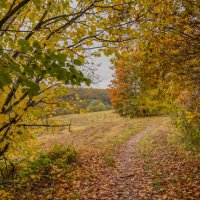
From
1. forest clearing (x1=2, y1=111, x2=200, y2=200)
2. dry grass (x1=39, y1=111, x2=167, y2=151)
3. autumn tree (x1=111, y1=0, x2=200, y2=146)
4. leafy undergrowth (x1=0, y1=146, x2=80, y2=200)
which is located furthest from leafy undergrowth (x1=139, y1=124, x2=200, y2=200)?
dry grass (x1=39, y1=111, x2=167, y2=151)

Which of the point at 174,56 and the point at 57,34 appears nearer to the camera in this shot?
the point at 57,34

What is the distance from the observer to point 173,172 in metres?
10.5

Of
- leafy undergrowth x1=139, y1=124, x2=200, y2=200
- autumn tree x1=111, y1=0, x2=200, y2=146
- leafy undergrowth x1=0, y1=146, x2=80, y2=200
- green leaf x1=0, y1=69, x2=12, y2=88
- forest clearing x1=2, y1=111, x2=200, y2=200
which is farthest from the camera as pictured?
leafy undergrowth x1=0, y1=146, x2=80, y2=200

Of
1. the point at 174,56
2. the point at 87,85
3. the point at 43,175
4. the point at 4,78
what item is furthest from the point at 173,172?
the point at 4,78

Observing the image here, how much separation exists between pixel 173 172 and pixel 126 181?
1848mm

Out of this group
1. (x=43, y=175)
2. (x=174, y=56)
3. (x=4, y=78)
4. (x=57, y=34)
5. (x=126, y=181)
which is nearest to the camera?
(x=4, y=78)

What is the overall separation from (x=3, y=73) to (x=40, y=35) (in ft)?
13.4

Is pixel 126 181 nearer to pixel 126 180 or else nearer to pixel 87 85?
pixel 126 180

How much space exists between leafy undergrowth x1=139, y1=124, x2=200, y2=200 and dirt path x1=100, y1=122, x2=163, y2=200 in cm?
30

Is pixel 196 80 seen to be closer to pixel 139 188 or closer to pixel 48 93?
pixel 139 188

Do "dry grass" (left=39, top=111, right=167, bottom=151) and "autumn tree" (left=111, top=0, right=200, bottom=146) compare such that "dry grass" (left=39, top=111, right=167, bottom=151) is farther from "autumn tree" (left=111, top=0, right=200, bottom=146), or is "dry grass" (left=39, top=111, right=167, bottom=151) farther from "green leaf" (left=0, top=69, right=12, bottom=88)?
"green leaf" (left=0, top=69, right=12, bottom=88)

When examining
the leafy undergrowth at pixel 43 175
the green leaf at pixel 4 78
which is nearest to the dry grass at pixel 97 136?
the leafy undergrowth at pixel 43 175

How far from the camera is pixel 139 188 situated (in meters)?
9.23

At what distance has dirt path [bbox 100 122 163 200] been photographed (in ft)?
28.8
